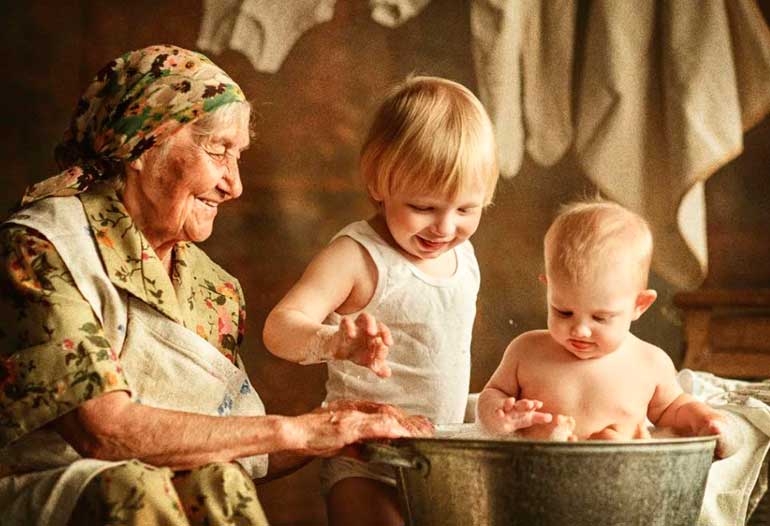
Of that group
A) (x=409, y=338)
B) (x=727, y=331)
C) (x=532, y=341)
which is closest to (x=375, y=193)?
(x=409, y=338)

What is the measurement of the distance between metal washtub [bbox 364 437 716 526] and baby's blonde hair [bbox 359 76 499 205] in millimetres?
548

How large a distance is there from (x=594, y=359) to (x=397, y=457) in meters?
0.46

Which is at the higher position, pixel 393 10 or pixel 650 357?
pixel 393 10

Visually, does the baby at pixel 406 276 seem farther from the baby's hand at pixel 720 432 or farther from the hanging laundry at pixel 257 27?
the hanging laundry at pixel 257 27

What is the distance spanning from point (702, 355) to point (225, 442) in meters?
1.58

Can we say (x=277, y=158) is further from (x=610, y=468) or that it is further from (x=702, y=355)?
(x=610, y=468)

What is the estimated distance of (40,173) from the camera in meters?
2.77

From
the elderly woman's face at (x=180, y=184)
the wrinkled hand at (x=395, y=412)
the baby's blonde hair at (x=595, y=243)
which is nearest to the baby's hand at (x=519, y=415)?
the wrinkled hand at (x=395, y=412)

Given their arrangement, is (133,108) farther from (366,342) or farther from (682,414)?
(682,414)

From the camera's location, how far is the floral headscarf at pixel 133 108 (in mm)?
1949

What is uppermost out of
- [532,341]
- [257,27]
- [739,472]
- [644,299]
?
[257,27]

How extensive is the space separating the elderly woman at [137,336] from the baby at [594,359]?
26 centimetres

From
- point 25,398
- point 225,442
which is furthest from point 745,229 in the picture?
point 25,398

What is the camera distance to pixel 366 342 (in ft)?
5.95
